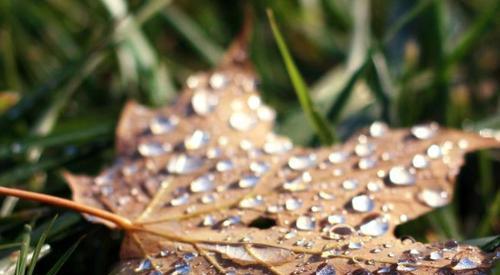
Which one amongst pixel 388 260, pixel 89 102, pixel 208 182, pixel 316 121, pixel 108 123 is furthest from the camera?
pixel 89 102

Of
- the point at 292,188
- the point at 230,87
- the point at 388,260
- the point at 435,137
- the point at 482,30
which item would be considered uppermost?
the point at 482,30

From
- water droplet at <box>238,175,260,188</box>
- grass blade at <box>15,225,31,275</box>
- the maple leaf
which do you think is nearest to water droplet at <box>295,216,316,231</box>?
the maple leaf

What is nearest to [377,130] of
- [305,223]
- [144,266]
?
[305,223]

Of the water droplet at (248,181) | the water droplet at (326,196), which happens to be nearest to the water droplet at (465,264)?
the water droplet at (326,196)

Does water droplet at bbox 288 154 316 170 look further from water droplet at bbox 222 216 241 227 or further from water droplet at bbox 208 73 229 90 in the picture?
water droplet at bbox 208 73 229 90

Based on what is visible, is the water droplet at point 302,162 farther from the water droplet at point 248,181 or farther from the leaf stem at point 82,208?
the leaf stem at point 82,208

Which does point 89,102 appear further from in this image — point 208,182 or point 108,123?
point 208,182

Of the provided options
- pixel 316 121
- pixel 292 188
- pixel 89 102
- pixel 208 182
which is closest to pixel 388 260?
pixel 292 188

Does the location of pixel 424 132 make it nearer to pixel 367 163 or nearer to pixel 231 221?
pixel 367 163
